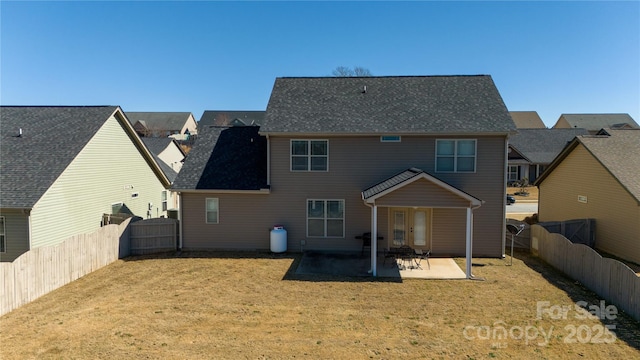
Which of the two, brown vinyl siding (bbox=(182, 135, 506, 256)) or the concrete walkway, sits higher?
brown vinyl siding (bbox=(182, 135, 506, 256))

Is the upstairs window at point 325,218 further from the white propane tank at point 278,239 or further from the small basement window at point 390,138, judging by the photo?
the small basement window at point 390,138

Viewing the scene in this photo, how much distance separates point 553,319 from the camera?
9.62m

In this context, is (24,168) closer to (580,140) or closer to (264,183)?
(264,183)

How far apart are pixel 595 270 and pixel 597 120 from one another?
70.6m

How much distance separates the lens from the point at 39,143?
16.5m

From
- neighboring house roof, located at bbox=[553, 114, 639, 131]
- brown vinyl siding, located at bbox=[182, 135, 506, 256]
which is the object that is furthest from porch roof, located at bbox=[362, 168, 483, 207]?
neighboring house roof, located at bbox=[553, 114, 639, 131]

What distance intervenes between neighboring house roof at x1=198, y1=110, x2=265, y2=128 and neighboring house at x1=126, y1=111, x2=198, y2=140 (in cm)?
369

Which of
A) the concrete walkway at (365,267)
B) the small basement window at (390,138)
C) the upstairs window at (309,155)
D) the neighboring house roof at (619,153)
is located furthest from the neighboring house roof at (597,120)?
the upstairs window at (309,155)

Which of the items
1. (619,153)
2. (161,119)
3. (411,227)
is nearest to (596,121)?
(619,153)

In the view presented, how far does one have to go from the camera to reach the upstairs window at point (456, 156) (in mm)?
15445

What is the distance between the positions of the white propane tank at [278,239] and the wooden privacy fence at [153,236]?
456 cm

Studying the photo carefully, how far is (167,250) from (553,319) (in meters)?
14.7

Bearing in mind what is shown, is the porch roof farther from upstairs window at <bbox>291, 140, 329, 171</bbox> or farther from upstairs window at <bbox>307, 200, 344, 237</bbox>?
upstairs window at <bbox>291, 140, 329, 171</bbox>

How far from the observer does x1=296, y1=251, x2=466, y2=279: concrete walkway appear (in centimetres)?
1334
